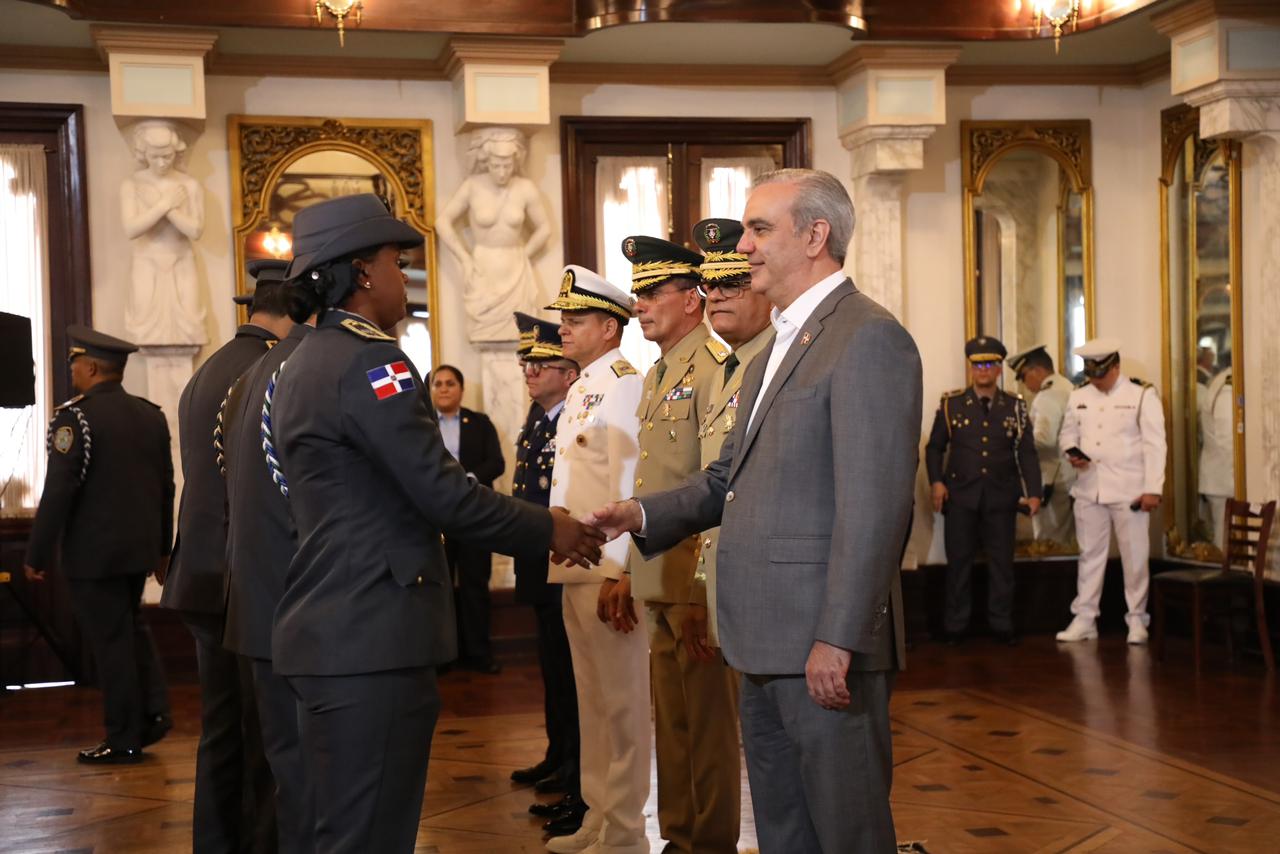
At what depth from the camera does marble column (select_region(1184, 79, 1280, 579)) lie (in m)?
7.55

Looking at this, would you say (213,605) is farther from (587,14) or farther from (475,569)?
(587,14)

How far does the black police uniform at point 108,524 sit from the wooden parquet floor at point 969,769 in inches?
12.0

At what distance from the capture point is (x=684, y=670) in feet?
12.6

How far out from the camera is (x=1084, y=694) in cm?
671

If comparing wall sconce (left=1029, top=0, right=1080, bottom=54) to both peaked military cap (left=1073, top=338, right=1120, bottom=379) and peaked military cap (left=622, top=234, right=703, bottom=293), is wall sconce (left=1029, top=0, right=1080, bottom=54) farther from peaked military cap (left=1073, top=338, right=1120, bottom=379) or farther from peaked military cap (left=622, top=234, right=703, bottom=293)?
peaked military cap (left=622, top=234, right=703, bottom=293)

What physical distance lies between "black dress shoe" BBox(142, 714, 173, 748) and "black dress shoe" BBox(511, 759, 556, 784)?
1.54 m

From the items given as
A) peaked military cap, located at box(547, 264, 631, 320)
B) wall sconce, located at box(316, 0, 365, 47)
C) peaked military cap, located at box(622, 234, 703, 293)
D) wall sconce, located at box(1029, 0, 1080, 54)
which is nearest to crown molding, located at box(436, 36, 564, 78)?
wall sconce, located at box(316, 0, 365, 47)

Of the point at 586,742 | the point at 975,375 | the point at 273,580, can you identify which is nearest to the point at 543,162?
the point at 975,375

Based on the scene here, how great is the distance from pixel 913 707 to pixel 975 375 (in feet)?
8.65

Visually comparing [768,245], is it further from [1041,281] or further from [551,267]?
[1041,281]

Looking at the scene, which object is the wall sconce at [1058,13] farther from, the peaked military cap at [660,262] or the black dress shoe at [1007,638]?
the peaked military cap at [660,262]

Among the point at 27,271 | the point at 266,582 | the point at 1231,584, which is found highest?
the point at 27,271

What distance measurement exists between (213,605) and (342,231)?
1.53m

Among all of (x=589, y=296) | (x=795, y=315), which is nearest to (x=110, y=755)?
(x=589, y=296)
